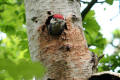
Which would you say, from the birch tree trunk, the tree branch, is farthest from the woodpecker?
the tree branch

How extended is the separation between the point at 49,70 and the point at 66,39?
29cm

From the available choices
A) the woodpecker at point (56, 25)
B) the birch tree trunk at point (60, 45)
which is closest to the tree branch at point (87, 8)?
the birch tree trunk at point (60, 45)

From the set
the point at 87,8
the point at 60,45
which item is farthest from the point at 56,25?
the point at 87,8

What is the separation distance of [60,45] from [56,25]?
158mm

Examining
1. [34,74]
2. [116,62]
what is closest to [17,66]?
[34,74]

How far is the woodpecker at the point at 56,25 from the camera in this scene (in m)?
1.57

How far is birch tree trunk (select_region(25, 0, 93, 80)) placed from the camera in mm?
1492

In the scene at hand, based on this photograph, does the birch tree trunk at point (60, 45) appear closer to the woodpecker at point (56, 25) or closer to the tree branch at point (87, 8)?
the woodpecker at point (56, 25)

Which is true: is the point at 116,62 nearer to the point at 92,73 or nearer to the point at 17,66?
the point at 92,73

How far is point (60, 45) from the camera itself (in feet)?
5.22

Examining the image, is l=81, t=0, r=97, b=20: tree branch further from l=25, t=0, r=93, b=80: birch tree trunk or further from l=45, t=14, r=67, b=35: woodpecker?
l=45, t=14, r=67, b=35: woodpecker

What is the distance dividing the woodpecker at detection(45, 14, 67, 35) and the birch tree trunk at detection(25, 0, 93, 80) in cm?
5

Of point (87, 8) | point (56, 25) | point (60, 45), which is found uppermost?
point (87, 8)

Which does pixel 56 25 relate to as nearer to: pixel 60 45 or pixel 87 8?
pixel 60 45
